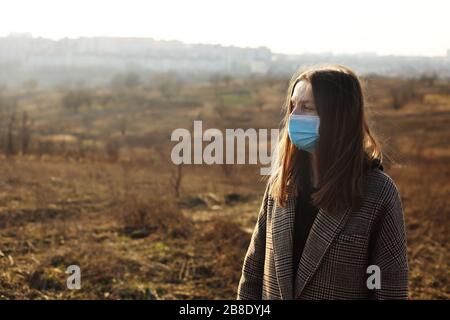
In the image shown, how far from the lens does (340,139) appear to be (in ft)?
5.90

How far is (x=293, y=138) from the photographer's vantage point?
1.87 meters

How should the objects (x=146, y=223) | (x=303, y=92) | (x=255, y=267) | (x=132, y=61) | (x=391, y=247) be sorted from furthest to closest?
(x=132, y=61)
(x=146, y=223)
(x=255, y=267)
(x=303, y=92)
(x=391, y=247)

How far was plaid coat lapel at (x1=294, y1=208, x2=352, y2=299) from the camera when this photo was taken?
1.81 metres

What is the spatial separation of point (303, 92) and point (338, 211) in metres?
0.41

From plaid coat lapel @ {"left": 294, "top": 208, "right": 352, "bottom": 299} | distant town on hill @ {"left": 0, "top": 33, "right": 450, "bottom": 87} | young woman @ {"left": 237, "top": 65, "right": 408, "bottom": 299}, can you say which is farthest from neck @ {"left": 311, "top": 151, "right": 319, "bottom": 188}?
distant town on hill @ {"left": 0, "top": 33, "right": 450, "bottom": 87}

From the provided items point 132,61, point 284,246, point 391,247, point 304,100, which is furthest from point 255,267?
point 132,61

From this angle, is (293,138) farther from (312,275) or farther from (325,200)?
(312,275)

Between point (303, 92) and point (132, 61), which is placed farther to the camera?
point (132, 61)

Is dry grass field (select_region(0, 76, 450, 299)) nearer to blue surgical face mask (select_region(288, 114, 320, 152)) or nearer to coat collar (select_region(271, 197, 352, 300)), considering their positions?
blue surgical face mask (select_region(288, 114, 320, 152))

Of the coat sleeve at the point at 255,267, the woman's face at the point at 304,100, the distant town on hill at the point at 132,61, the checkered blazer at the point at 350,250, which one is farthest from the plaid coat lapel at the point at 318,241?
the distant town on hill at the point at 132,61

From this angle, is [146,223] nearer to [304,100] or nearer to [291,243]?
[291,243]

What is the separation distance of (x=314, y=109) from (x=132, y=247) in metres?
4.44

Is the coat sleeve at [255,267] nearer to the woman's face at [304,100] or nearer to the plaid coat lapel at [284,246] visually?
the plaid coat lapel at [284,246]
